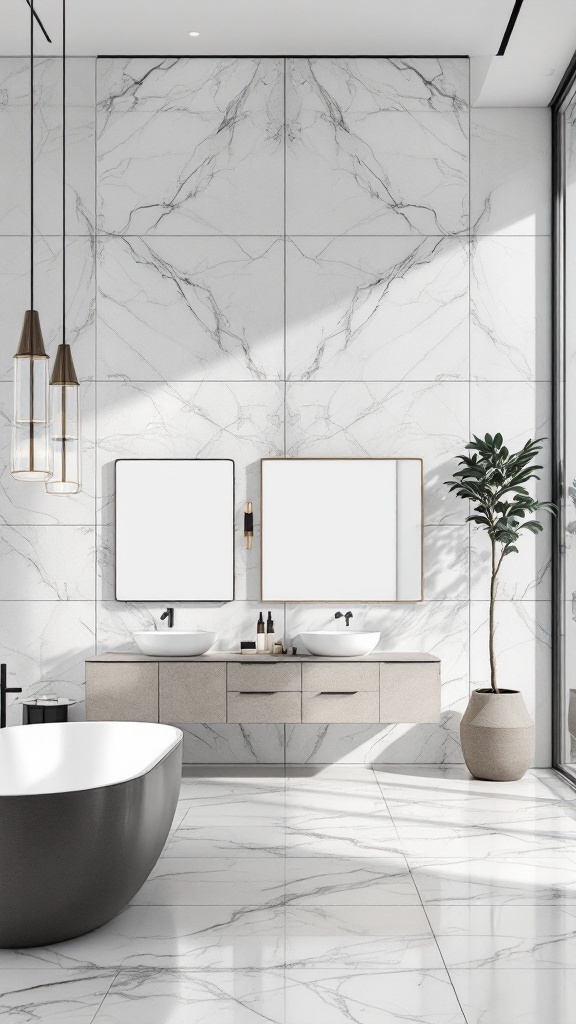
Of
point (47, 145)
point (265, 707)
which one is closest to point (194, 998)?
point (265, 707)

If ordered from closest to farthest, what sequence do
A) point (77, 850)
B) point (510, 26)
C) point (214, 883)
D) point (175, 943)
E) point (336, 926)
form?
point (77, 850) < point (175, 943) < point (336, 926) < point (214, 883) < point (510, 26)

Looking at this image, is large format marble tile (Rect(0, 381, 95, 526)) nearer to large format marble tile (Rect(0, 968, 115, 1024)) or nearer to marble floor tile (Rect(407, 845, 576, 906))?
marble floor tile (Rect(407, 845, 576, 906))

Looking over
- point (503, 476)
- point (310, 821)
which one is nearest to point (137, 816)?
point (310, 821)

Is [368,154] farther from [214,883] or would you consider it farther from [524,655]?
[214,883]

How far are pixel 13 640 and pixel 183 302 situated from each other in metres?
2.23

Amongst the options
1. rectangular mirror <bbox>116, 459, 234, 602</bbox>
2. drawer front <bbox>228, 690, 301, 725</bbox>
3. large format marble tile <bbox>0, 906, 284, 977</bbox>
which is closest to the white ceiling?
rectangular mirror <bbox>116, 459, 234, 602</bbox>

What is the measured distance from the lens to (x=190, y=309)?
5375 millimetres

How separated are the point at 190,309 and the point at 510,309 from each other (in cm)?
190

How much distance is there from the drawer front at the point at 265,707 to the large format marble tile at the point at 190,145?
8.88 feet

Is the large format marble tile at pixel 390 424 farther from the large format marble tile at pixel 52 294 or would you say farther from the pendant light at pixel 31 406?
the pendant light at pixel 31 406

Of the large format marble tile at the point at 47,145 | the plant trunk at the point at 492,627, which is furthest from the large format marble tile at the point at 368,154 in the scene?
the plant trunk at the point at 492,627

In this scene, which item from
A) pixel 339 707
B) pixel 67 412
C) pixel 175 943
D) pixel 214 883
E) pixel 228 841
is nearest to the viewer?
pixel 175 943

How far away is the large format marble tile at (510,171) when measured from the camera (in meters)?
5.38

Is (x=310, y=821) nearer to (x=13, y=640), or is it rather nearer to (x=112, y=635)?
(x=112, y=635)
